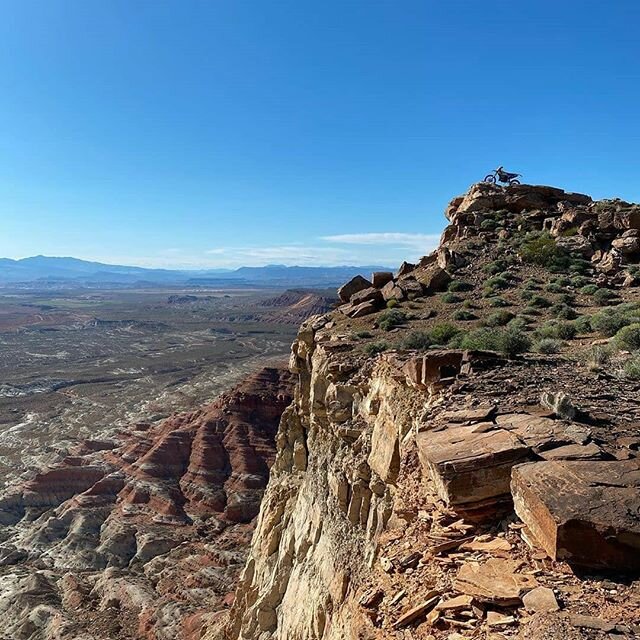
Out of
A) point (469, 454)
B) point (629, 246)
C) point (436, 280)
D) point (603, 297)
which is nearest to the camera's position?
point (469, 454)

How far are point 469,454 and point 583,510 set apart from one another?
147cm

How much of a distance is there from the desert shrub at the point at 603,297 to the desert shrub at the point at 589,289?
305 millimetres

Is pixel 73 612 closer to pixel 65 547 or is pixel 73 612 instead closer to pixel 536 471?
pixel 65 547

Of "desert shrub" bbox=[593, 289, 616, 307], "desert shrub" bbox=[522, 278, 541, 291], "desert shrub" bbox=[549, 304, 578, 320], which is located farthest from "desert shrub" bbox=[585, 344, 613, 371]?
"desert shrub" bbox=[522, 278, 541, 291]

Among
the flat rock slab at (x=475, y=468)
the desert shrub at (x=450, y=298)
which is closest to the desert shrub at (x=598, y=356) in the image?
the flat rock slab at (x=475, y=468)

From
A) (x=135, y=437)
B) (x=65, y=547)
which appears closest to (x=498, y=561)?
(x=65, y=547)

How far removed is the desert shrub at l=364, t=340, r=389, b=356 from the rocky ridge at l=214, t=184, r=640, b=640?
50 mm

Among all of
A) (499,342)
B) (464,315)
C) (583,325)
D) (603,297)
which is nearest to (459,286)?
(464,315)

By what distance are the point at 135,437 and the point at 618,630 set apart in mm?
53881

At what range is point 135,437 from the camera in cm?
5281

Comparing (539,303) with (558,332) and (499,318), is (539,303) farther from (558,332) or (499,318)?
(558,332)

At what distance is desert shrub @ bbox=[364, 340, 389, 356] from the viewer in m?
14.2

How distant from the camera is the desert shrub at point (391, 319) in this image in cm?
1650

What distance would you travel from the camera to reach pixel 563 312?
15.7m
